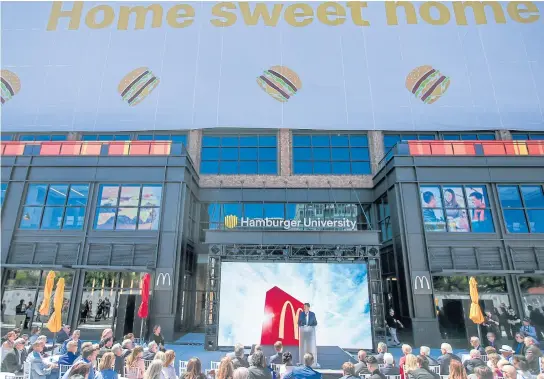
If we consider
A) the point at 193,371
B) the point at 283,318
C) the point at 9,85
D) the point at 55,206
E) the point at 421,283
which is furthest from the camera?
the point at 9,85

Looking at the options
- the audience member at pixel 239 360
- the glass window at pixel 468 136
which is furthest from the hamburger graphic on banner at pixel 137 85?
the glass window at pixel 468 136

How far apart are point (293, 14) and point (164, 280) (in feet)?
71.1

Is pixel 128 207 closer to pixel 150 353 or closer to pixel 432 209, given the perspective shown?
pixel 150 353

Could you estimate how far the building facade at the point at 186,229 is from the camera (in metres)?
16.3

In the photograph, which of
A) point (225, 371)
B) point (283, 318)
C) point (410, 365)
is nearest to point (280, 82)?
point (283, 318)

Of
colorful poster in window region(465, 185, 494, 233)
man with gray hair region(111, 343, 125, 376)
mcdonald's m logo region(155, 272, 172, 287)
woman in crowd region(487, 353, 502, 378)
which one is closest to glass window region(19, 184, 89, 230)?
mcdonald's m logo region(155, 272, 172, 287)

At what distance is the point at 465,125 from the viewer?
69.4 feet

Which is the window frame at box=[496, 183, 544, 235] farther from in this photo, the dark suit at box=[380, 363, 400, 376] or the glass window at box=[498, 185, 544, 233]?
the dark suit at box=[380, 363, 400, 376]

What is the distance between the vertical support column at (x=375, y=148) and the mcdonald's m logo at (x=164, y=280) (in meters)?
15.0

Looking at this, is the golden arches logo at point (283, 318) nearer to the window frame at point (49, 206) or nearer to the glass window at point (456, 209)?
the glass window at point (456, 209)

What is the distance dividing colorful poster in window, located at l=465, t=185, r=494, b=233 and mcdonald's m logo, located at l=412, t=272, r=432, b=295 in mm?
4088

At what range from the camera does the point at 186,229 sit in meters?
18.8

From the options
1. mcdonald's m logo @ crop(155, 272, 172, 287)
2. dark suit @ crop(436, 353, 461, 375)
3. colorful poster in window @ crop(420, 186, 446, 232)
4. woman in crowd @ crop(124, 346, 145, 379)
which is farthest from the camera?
colorful poster in window @ crop(420, 186, 446, 232)

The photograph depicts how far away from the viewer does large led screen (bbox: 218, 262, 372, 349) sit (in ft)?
47.5
